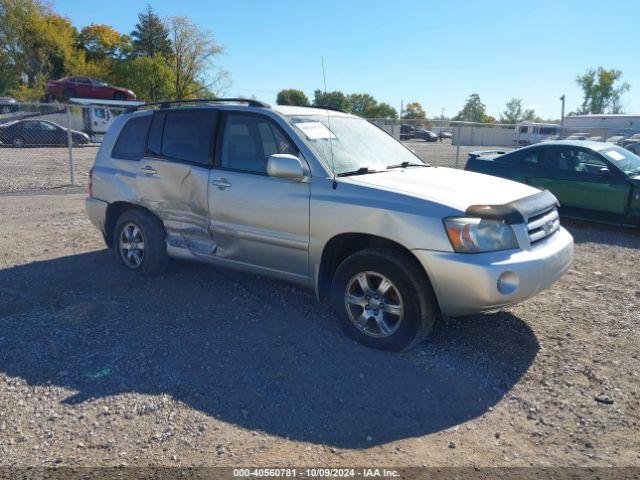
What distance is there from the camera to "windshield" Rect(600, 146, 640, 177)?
8773 mm

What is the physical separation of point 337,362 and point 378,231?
3.26 feet

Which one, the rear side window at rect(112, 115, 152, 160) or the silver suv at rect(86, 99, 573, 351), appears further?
the rear side window at rect(112, 115, 152, 160)

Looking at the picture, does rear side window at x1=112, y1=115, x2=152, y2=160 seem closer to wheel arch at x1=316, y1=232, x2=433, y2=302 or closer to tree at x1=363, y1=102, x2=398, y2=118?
wheel arch at x1=316, y1=232, x2=433, y2=302

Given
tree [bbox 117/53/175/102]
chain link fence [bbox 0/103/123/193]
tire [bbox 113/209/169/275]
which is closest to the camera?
tire [bbox 113/209/169/275]

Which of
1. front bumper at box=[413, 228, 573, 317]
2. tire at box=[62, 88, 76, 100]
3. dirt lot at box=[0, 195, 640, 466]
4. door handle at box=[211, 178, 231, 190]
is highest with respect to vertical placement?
tire at box=[62, 88, 76, 100]

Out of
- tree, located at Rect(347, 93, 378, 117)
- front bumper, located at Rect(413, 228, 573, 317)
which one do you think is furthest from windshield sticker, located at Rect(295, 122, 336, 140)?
tree, located at Rect(347, 93, 378, 117)

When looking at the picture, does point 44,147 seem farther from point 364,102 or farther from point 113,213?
point 364,102

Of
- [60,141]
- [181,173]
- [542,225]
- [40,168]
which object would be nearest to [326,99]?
[181,173]

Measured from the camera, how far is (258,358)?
4070 millimetres

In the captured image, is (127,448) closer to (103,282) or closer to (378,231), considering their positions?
(378,231)

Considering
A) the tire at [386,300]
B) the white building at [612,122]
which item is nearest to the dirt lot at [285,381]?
the tire at [386,300]

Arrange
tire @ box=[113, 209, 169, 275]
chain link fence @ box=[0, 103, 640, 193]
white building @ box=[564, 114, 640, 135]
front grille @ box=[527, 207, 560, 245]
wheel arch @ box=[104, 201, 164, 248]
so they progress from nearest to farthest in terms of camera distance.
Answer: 1. front grille @ box=[527, 207, 560, 245]
2. tire @ box=[113, 209, 169, 275]
3. wheel arch @ box=[104, 201, 164, 248]
4. chain link fence @ box=[0, 103, 640, 193]
5. white building @ box=[564, 114, 640, 135]

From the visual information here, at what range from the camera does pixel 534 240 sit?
4.11 metres

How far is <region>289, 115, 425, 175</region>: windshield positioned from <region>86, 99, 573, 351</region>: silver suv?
19 millimetres
